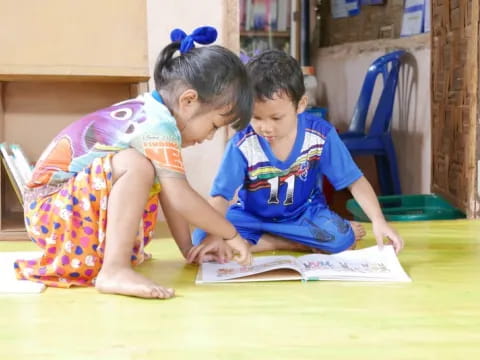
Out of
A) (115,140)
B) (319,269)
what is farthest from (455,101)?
(115,140)

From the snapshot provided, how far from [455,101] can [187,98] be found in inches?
51.9

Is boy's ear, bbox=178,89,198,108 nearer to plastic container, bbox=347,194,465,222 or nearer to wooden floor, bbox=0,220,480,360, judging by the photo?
wooden floor, bbox=0,220,480,360

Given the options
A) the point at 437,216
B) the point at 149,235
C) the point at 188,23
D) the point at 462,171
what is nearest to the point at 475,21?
the point at 462,171

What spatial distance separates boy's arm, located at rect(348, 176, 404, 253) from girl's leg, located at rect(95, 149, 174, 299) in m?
0.53

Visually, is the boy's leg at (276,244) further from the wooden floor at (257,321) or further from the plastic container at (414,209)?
the plastic container at (414,209)

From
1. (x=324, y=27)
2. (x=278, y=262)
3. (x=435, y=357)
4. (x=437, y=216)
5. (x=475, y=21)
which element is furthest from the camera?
(x=324, y=27)

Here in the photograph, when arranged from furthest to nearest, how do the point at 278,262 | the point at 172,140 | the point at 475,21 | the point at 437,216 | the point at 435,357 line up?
the point at 437,216
the point at 475,21
the point at 278,262
the point at 172,140
the point at 435,357

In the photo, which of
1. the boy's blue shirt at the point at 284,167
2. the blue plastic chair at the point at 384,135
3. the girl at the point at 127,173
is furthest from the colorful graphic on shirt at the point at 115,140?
the blue plastic chair at the point at 384,135

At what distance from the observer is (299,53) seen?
3.98 m

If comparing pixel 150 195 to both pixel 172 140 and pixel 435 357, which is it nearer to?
pixel 172 140

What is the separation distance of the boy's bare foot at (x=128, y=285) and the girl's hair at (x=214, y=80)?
0.36 metres

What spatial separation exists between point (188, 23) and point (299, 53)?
171 cm

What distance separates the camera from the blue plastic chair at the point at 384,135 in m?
3.04

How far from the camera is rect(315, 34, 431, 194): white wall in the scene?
2.93 metres
